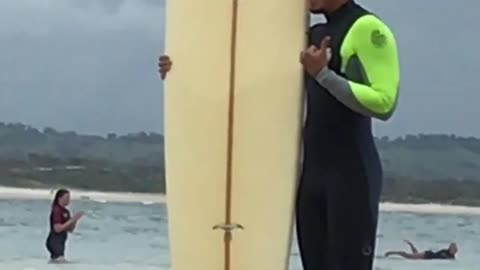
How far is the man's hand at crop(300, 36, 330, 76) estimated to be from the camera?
278 cm

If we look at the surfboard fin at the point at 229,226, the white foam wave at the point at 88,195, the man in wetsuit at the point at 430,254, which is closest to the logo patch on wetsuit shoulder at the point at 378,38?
the surfboard fin at the point at 229,226

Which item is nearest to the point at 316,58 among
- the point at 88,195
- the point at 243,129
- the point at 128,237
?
the point at 243,129

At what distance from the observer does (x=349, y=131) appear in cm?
284

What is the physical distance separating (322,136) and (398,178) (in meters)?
12.3

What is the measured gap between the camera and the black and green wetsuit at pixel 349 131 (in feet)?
9.07

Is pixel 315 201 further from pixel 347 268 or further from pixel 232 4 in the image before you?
pixel 232 4

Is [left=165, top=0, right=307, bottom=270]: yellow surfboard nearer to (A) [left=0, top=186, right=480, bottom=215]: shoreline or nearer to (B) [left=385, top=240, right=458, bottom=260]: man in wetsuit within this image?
(B) [left=385, top=240, right=458, bottom=260]: man in wetsuit

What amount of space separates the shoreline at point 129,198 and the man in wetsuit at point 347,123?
12.0m

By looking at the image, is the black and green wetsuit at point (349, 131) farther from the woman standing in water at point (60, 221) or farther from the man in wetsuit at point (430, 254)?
the man in wetsuit at point (430, 254)

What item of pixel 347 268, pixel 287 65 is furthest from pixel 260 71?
pixel 347 268

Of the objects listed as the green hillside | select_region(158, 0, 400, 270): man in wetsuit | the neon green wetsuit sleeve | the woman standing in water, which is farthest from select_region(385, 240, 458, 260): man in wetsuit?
the neon green wetsuit sleeve

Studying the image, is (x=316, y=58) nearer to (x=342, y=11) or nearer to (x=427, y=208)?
(x=342, y=11)

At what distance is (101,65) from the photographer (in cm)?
1606

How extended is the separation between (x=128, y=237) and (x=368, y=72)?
746cm
